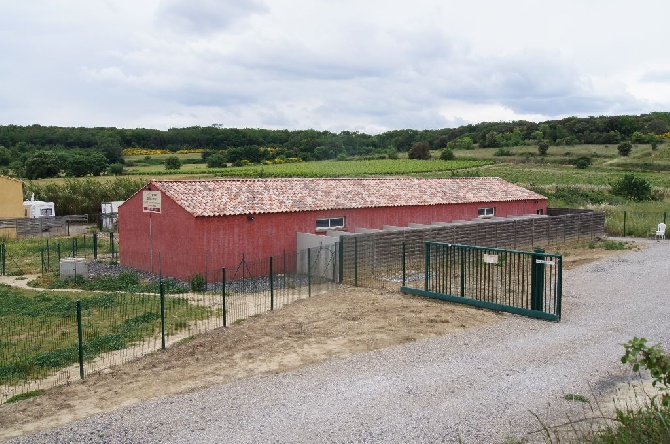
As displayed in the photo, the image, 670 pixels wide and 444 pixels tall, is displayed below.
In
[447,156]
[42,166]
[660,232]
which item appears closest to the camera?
[660,232]

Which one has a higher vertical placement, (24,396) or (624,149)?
(624,149)

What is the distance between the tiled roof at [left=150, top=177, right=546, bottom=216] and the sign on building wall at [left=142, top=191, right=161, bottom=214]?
0.32 m

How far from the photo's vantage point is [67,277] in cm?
2311

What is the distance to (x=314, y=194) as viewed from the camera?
27.5m

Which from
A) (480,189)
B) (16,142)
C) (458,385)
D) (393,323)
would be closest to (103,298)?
(393,323)

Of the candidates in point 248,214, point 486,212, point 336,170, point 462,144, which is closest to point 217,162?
point 336,170

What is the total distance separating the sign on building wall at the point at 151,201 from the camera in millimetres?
24672

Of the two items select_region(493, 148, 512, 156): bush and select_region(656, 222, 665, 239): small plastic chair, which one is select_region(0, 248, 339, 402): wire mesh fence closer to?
select_region(656, 222, 665, 239): small plastic chair

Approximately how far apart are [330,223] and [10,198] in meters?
25.7

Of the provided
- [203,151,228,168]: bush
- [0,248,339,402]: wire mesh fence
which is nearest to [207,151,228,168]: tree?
[203,151,228,168]: bush

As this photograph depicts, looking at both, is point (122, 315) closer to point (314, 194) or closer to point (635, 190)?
point (314, 194)

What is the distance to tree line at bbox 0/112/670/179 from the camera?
9494cm

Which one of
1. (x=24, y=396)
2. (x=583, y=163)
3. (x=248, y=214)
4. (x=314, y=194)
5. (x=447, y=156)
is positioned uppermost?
(x=447, y=156)

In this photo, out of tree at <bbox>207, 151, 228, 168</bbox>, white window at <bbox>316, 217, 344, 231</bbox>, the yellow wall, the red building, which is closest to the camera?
the red building
